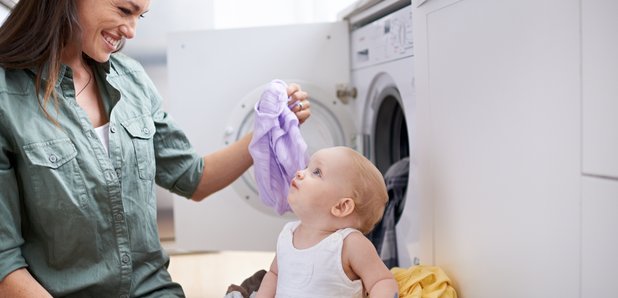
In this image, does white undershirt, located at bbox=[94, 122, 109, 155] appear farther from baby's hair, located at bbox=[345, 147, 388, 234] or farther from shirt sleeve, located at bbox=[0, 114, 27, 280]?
baby's hair, located at bbox=[345, 147, 388, 234]

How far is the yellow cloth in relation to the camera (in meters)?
1.29

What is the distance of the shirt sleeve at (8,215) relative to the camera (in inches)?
47.3

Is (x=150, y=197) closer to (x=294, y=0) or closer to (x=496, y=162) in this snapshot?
(x=496, y=162)

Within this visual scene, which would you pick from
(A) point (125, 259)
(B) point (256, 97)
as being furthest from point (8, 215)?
(B) point (256, 97)

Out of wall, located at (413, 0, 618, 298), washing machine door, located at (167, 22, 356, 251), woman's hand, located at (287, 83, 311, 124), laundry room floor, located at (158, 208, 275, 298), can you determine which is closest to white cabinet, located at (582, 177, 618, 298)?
wall, located at (413, 0, 618, 298)

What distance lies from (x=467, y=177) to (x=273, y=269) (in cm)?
45

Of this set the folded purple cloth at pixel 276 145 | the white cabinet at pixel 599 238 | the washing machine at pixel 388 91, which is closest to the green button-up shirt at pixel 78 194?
the folded purple cloth at pixel 276 145

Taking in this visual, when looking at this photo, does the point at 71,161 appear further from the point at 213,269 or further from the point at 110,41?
the point at 213,269

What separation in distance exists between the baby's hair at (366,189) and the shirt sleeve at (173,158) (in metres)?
0.43

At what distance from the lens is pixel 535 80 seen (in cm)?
97

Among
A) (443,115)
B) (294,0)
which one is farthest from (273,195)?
(294,0)

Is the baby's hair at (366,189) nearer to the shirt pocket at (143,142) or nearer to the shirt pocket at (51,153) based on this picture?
the shirt pocket at (143,142)

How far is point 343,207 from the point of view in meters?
1.30

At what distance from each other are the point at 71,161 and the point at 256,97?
3.82 feet
